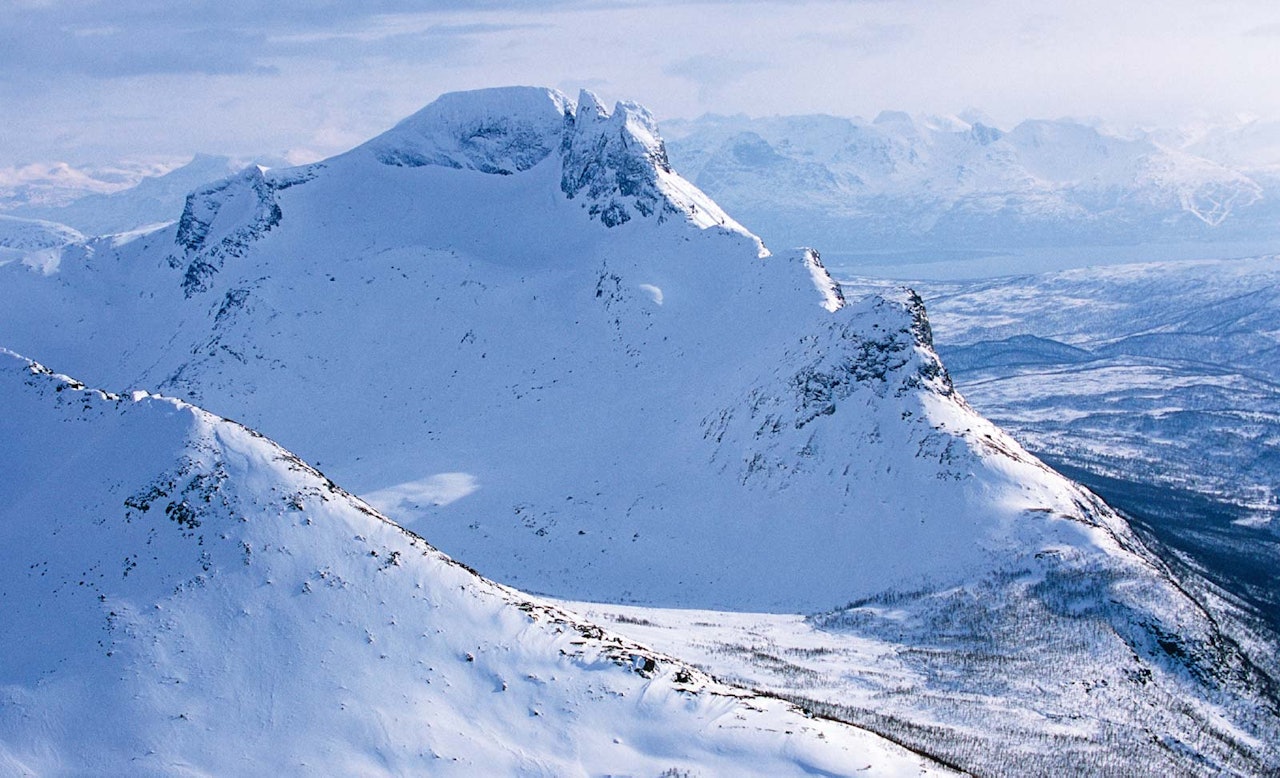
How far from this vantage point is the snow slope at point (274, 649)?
6038cm

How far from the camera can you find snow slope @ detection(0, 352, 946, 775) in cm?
6038

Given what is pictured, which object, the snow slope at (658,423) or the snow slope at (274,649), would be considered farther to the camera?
the snow slope at (658,423)

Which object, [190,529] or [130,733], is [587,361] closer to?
[190,529]

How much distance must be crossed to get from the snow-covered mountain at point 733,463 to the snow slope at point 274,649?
36050 millimetres

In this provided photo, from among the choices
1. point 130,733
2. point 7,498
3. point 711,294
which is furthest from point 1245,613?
point 7,498

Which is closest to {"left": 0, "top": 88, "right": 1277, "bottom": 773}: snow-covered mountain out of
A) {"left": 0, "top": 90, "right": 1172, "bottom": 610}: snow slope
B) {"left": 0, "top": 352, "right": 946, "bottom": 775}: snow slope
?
{"left": 0, "top": 90, "right": 1172, "bottom": 610}: snow slope

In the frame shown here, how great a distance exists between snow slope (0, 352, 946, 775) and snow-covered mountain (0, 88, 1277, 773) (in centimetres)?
3605

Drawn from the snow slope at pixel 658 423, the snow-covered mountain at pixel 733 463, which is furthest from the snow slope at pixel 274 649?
the snow slope at pixel 658 423

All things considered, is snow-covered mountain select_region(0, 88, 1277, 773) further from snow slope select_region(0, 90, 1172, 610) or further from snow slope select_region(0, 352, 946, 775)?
snow slope select_region(0, 352, 946, 775)

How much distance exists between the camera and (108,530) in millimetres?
70938

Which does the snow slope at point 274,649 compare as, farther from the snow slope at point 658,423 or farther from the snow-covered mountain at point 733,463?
the snow slope at point 658,423

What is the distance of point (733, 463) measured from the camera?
461 ft

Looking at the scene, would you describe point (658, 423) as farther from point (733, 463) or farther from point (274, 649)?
point (274, 649)

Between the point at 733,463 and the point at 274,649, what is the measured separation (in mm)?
85254
